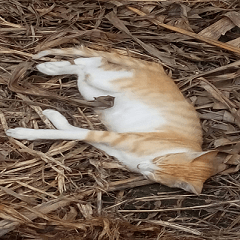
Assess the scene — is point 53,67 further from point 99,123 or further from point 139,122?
point 139,122

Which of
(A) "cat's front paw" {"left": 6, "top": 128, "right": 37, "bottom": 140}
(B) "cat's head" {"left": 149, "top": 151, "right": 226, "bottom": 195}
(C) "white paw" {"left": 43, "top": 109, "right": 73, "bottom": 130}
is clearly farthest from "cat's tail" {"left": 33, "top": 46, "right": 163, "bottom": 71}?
(B) "cat's head" {"left": 149, "top": 151, "right": 226, "bottom": 195}

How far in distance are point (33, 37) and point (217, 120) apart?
1.51 meters

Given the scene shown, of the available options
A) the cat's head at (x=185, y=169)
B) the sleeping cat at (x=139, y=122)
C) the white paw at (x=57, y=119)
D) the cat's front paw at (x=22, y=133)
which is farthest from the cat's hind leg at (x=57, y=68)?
the cat's head at (x=185, y=169)

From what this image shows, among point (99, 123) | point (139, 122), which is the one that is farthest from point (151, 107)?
point (99, 123)

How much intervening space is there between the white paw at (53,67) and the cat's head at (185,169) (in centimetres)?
93

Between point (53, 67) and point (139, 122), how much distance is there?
0.74 m

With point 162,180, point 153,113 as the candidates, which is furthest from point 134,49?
point 162,180

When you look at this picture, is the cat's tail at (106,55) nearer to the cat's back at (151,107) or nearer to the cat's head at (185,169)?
the cat's back at (151,107)

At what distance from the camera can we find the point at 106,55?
2.46 meters

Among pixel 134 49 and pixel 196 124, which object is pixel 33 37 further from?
pixel 196 124

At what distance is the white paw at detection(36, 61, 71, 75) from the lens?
2.47 metres

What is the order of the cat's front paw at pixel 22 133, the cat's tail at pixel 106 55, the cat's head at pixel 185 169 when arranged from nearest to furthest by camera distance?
the cat's head at pixel 185 169 → the cat's front paw at pixel 22 133 → the cat's tail at pixel 106 55

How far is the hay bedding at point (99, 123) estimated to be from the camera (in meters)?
2.26

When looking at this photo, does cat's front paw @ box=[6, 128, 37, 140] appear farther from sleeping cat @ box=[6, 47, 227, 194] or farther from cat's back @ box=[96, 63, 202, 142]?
cat's back @ box=[96, 63, 202, 142]
